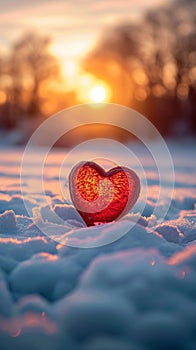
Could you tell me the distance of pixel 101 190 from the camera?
2.27 metres

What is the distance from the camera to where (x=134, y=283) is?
143 centimetres

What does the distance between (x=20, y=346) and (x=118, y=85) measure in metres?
20.7

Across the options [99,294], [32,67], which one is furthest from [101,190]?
[32,67]

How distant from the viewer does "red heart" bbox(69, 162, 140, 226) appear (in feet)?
7.39

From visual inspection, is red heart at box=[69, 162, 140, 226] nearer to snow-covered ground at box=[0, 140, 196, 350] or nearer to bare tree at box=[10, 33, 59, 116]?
snow-covered ground at box=[0, 140, 196, 350]

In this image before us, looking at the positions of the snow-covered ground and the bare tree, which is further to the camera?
the bare tree

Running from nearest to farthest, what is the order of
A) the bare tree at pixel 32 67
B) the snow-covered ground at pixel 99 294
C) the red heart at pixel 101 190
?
1. the snow-covered ground at pixel 99 294
2. the red heart at pixel 101 190
3. the bare tree at pixel 32 67

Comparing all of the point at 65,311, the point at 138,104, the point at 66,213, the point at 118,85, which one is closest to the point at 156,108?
the point at 138,104

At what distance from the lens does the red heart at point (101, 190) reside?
2.25 meters

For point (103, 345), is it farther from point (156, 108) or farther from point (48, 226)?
point (156, 108)

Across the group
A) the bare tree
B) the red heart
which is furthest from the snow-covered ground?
the bare tree

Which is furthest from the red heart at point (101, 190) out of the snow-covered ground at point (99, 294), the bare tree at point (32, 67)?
the bare tree at point (32, 67)

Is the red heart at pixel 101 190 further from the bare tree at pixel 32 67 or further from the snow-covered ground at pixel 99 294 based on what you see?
the bare tree at pixel 32 67

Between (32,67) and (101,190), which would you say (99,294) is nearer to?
(101,190)
